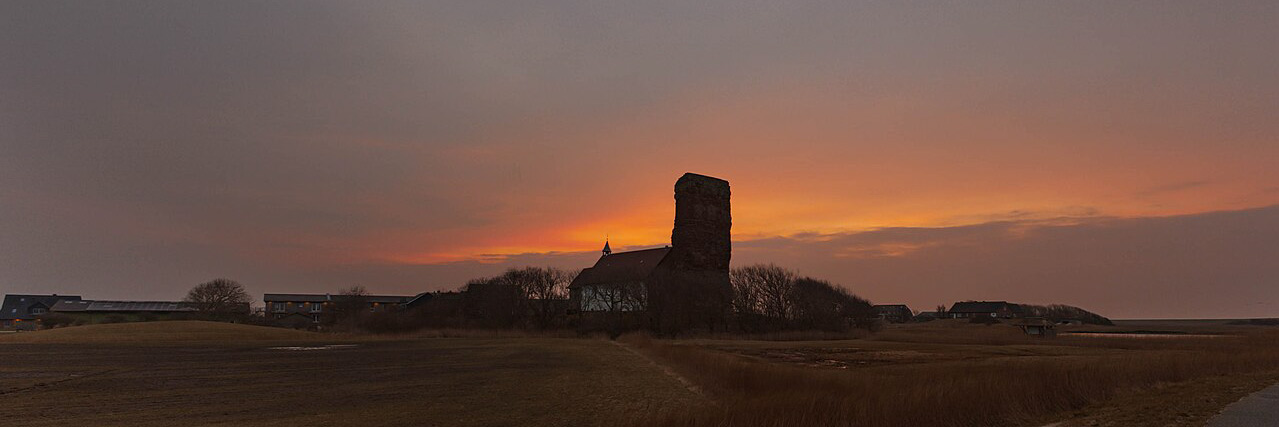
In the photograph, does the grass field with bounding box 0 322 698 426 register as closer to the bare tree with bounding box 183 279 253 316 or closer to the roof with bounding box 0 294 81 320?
the bare tree with bounding box 183 279 253 316

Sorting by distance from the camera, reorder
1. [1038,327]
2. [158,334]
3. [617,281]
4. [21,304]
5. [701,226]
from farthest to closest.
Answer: [21,304] → [701,226] → [617,281] → [1038,327] → [158,334]

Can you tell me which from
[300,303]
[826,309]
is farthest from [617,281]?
[300,303]

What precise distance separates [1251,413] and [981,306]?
191m

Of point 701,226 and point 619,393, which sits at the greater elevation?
point 701,226

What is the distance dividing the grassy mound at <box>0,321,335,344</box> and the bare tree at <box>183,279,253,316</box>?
4421cm

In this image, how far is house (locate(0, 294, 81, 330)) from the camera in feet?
427

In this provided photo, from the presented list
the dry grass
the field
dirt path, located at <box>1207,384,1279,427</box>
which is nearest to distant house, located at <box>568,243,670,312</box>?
the field

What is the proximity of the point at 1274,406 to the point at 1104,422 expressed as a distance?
391 centimetres

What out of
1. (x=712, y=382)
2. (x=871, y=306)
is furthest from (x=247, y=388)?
(x=871, y=306)

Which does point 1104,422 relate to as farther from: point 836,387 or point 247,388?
point 247,388

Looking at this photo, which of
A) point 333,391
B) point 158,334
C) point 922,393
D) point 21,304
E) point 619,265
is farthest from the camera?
point 21,304

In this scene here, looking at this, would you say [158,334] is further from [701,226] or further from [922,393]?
[701,226]

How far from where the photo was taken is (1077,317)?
15988cm

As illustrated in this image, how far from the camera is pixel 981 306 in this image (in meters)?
182
